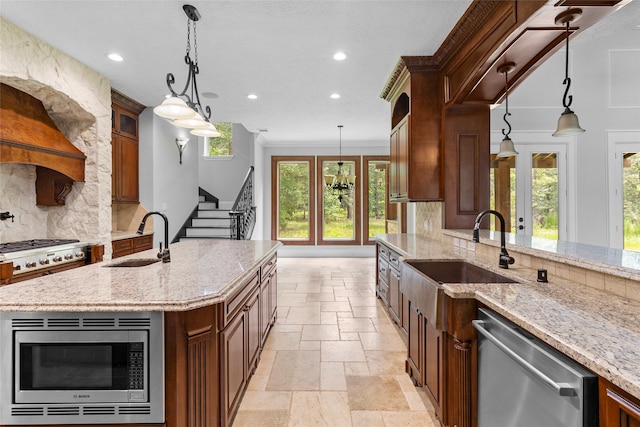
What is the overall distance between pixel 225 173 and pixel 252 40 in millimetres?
6047

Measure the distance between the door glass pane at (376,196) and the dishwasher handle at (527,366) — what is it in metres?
7.10

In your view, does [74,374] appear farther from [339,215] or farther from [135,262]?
[339,215]

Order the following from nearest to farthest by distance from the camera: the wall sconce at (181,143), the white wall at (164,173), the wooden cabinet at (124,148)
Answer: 1. the wooden cabinet at (124,148)
2. the white wall at (164,173)
3. the wall sconce at (181,143)

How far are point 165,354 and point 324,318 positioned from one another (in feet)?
9.02

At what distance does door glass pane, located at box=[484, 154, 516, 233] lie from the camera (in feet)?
18.3

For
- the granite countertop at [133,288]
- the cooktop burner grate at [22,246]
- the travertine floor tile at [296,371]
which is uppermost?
the cooktop burner grate at [22,246]

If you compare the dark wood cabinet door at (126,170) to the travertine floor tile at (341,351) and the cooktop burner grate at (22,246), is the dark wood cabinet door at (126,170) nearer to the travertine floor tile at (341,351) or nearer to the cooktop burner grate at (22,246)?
the cooktop burner grate at (22,246)

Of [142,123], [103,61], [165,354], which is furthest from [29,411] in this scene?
[142,123]

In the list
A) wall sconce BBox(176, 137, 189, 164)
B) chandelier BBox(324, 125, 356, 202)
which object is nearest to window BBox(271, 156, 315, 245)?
chandelier BBox(324, 125, 356, 202)

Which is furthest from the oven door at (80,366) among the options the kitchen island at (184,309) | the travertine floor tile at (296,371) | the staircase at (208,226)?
the staircase at (208,226)

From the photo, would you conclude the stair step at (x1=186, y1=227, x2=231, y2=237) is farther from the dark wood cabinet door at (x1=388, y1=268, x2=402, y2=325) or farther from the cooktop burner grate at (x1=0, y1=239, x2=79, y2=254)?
the dark wood cabinet door at (x1=388, y1=268, x2=402, y2=325)

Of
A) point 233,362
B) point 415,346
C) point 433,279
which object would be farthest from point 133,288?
point 433,279

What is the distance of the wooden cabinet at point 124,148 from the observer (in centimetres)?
474

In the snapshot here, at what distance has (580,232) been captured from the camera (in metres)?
5.30
